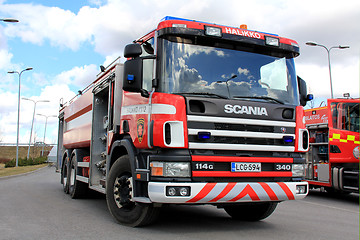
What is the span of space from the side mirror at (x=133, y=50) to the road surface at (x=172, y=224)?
2468 mm

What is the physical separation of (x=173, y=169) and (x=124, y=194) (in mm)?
1318

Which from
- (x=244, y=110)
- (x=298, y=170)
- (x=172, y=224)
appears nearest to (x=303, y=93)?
(x=298, y=170)

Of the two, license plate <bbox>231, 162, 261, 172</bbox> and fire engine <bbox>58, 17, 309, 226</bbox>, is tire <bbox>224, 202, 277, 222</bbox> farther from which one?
license plate <bbox>231, 162, 261, 172</bbox>

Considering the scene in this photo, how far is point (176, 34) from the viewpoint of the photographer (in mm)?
5176

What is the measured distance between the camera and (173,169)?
4.79m

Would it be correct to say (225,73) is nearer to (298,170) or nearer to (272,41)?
(272,41)

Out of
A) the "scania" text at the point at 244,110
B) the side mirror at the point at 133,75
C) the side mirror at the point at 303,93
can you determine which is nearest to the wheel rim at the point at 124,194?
the side mirror at the point at 133,75

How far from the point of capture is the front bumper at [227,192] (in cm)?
472

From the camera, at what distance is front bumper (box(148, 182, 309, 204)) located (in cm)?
472

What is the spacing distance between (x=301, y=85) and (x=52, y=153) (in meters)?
28.7

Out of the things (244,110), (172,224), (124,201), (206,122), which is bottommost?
(172,224)

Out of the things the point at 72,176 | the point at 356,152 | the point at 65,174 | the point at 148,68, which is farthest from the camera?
the point at 65,174

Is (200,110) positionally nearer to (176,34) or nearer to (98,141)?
(176,34)

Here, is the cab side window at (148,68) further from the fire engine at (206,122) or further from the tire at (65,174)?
the tire at (65,174)
